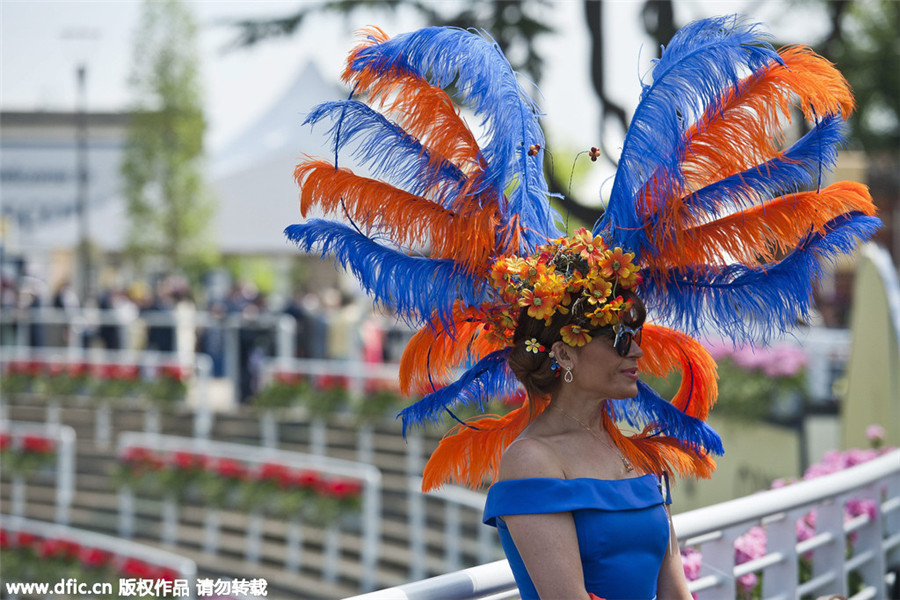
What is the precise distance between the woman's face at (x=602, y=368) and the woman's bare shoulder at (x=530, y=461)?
0.18 meters

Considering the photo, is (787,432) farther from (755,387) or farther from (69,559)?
(69,559)

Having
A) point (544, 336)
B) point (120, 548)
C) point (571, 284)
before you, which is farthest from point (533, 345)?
point (120, 548)

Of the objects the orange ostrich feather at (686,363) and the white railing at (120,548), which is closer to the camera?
the orange ostrich feather at (686,363)

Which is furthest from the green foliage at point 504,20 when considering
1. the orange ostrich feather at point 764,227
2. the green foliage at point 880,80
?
the green foliage at point 880,80

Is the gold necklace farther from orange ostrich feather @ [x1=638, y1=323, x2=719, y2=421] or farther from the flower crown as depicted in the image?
orange ostrich feather @ [x1=638, y1=323, x2=719, y2=421]

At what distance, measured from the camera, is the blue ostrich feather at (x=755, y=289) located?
7.54 feet

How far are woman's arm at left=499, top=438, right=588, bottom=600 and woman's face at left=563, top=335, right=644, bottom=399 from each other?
229 mm

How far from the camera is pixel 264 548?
1121cm

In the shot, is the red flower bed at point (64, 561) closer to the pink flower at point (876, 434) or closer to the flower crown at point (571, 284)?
the pink flower at point (876, 434)

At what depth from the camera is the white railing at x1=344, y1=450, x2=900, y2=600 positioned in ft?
7.82

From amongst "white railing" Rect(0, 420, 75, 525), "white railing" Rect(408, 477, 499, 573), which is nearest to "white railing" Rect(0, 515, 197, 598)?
"white railing" Rect(408, 477, 499, 573)

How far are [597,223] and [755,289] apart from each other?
0.39 meters

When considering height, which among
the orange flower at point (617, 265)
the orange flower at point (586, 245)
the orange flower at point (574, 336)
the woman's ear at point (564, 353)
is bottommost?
the woman's ear at point (564, 353)

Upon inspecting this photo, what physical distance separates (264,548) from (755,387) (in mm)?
5592
